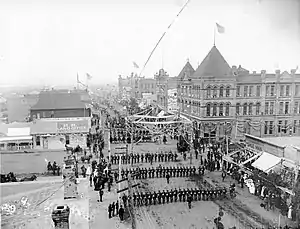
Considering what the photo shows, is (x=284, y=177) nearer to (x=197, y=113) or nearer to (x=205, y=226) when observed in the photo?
(x=205, y=226)

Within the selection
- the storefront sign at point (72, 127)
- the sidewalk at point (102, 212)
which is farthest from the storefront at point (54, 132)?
the sidewalk at point (102, 212)

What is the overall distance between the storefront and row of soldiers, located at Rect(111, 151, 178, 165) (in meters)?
1.31

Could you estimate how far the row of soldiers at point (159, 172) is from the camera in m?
4.47

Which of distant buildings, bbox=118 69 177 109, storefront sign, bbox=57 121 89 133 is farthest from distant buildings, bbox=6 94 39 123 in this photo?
distant buildings, bbox=118 69 177 109

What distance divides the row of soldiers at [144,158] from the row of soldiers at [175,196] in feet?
4.33

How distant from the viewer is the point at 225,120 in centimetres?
516

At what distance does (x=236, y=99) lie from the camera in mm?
4934

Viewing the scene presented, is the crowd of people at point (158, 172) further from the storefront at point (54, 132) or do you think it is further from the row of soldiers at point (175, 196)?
the storefront at point (54, 132)

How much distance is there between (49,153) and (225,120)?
2687 mm

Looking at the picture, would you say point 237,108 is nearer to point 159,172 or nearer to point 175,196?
point 159,172

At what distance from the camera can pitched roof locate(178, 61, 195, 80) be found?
17.3 ft

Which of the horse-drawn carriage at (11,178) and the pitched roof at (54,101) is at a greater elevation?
the pitched roof at (54,101)

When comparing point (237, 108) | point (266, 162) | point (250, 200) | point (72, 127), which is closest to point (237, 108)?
point (237, 108)

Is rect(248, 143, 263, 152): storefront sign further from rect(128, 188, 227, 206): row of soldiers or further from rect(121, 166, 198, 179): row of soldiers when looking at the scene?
rect(128, 188, 227, 206): row of soldiers
